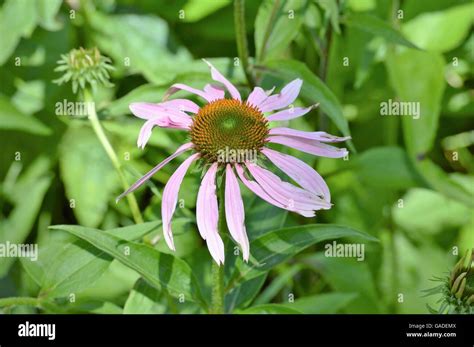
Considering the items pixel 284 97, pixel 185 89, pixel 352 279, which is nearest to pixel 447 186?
pixel 352 279

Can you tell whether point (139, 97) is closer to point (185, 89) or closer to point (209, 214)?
point (185, 89)

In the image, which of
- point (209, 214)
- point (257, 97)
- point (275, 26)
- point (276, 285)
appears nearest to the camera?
point (209, 214)

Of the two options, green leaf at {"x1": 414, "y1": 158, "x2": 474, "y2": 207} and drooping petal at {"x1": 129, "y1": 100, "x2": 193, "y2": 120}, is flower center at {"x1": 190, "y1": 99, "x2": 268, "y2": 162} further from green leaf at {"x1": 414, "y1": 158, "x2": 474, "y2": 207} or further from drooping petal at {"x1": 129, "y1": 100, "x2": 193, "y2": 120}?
green leaf at {"x1": 414, "y1": 158, "x2": 474, "y2": 207}

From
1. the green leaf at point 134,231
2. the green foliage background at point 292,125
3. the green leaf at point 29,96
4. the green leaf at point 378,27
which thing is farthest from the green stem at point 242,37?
the green leaf at point 29,96

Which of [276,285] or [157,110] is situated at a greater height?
[157,110]

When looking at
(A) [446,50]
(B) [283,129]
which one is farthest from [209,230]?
(A) [446,50]
